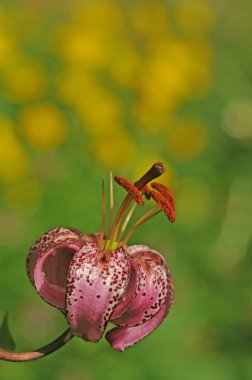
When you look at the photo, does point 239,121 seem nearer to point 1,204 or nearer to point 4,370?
point 1,204

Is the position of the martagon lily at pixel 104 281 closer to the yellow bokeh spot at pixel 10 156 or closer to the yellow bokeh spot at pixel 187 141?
the yellow bokeh spot at pixel 10 156

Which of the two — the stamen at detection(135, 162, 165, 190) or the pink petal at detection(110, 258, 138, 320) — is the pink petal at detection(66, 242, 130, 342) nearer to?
the pink petal at detection(110, 258, 138, 320)

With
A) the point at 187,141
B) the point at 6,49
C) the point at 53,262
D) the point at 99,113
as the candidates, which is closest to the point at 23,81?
the point at 6,49

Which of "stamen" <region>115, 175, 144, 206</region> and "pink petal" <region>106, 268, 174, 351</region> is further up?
"stamen" <region>115, 175, 144, 206</region>

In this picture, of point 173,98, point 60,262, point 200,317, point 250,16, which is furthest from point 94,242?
point 250,16

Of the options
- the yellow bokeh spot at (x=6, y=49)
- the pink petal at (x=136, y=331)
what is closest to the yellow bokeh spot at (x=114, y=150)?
the yellow bokeh spot at (x=6, y=49)

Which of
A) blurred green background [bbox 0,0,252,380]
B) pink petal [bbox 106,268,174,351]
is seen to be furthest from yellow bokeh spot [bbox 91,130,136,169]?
pink petal [bbox 106,268,174,351]
